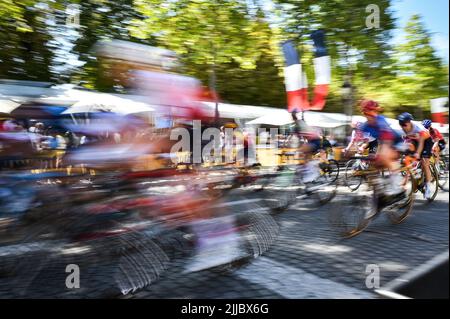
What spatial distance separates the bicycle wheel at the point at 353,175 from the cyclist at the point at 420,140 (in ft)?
2.21

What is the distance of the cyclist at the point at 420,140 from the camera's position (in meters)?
4.34

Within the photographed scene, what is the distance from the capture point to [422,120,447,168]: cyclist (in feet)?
14.8

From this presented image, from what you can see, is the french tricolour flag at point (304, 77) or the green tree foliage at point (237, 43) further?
the french tricolour flag at point (304, 77)

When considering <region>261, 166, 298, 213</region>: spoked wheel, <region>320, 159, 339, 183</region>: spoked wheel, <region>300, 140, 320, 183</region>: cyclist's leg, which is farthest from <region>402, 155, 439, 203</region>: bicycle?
<region>261, 166, 298, 213</region>: spoked wheel

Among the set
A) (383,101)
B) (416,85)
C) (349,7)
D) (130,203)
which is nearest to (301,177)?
(383,101)

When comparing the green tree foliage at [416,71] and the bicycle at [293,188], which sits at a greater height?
the green tree foliage at [416,71]

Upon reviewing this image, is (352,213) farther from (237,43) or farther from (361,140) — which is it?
(237,43)

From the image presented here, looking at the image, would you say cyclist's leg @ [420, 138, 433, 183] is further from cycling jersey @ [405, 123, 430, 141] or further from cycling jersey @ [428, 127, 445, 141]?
cycling jersey @ [405, 123, 430, 141]

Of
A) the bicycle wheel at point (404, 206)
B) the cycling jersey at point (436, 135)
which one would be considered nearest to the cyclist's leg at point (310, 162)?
the bicycle wheel at point (404, 206)

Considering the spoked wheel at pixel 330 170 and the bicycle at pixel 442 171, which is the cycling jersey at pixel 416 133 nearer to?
the bicycle at pixel 442 171

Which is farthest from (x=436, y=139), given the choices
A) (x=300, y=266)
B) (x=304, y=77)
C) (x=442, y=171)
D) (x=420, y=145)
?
(x=300, y=266)

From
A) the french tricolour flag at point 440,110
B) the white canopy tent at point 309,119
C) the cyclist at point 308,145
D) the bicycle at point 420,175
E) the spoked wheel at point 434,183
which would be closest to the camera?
the white canopy tent at point 309,119

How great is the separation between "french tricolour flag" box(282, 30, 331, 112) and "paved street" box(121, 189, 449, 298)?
4.02 feet

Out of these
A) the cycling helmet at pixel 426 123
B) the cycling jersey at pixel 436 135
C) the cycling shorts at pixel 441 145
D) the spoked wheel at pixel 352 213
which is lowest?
the spoked wheel at pixel 352 213
